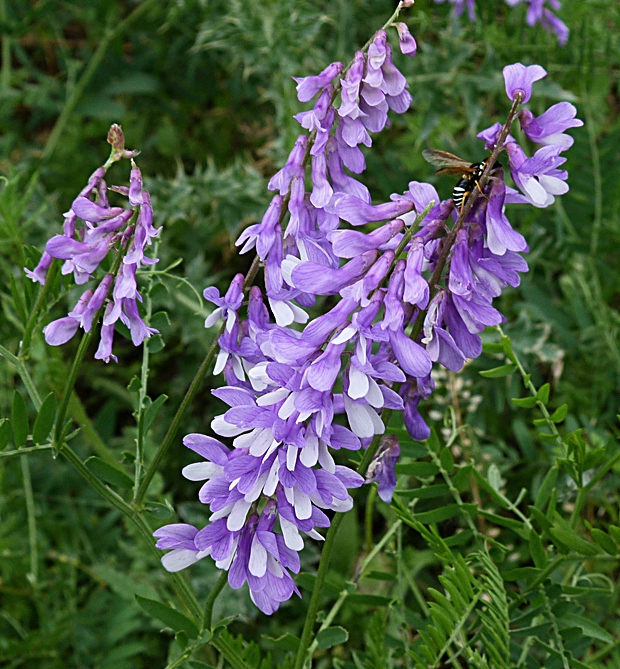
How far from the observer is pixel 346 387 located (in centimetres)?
83

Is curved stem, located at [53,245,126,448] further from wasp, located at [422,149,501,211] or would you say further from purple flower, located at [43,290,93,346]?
wasp, located at [422,149,501,211]

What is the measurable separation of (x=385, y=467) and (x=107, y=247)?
1.41ft

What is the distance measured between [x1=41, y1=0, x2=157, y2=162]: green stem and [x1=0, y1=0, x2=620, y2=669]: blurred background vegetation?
13 mm

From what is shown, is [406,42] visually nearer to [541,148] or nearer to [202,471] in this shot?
[541,148]

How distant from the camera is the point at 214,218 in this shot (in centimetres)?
238

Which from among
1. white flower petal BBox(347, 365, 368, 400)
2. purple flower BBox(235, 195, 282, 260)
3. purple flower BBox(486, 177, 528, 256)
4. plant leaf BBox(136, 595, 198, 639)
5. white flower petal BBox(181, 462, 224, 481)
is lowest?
plant leaf BBox(136, 595, 198, 639)

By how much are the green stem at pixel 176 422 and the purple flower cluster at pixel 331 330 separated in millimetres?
45

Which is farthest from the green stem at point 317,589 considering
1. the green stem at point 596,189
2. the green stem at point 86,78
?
the green stem at point 86,78

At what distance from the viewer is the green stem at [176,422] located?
1045mm

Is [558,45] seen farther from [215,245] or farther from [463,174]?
[463,174]

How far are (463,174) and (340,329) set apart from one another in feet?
0.75

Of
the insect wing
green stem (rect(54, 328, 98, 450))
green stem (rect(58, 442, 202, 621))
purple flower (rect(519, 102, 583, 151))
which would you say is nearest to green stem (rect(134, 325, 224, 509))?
green stem (rect(58, 442, 202, 621))

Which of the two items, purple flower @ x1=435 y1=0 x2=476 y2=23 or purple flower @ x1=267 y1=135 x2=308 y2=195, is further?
purple flower @ x1=435 y1=0 x2=476 y2=23

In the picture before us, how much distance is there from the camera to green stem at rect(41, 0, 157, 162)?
8.59 ft
